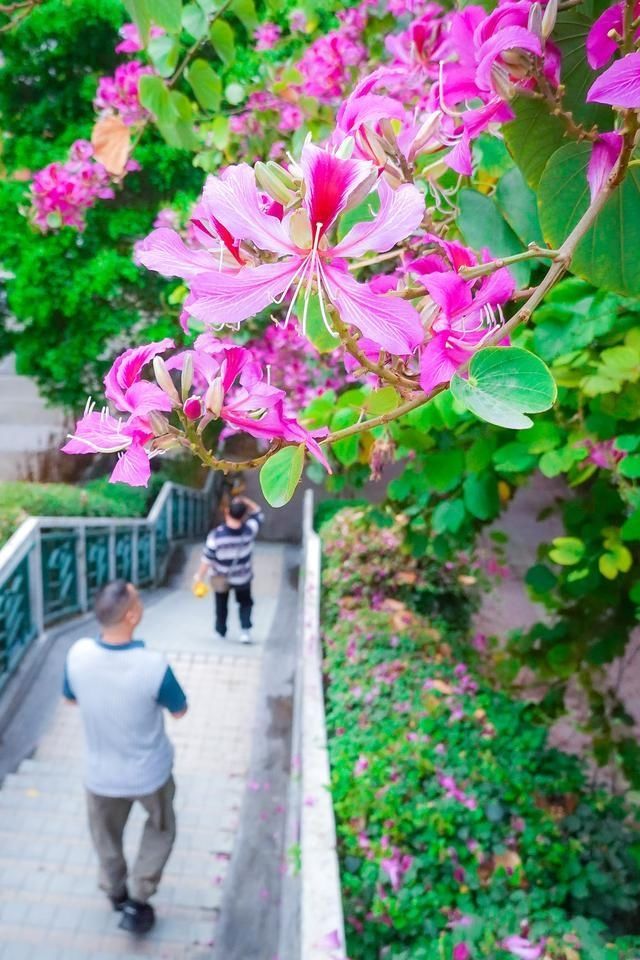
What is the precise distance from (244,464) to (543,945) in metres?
2.01

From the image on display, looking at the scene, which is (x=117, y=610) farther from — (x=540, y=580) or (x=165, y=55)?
(x=165, y=55)

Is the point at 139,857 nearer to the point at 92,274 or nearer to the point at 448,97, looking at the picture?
the point at 448,97

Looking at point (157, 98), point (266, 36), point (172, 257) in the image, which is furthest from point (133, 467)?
point (266, 36)

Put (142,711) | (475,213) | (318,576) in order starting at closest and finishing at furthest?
1. (475,213)
2. (142,711)
3. (318,576)

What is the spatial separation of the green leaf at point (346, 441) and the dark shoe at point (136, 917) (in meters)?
2.29

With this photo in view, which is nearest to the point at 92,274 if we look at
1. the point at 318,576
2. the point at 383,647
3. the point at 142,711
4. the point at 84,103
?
the point at 84,103

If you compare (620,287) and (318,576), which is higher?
(620,287)

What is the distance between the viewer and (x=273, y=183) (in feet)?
1.71

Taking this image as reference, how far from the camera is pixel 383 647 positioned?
12.6ft

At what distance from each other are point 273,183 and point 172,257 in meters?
0.09

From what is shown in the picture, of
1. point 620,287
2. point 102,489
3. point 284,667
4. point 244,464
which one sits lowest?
point 284,667

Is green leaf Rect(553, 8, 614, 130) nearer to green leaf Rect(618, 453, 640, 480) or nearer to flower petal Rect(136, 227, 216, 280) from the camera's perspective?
flower petal Rect(136, 227, 216, 280)

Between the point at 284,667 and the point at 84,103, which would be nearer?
the point at 284,667

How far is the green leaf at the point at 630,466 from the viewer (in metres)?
1.67
